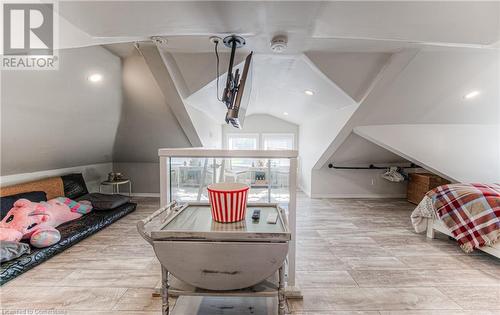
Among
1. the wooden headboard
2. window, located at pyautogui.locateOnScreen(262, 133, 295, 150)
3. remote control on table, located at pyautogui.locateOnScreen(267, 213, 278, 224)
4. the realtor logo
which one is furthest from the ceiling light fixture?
the wooden headboard

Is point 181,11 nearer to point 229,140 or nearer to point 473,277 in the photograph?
point 473,277

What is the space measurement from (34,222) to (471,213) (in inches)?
187

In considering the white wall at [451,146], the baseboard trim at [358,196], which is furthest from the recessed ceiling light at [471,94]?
the baseboard trim at [358,196]

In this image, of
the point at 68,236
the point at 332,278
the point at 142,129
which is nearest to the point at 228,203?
the point at 332,278

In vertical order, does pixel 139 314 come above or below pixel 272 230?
below

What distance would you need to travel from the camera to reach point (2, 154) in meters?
2.72

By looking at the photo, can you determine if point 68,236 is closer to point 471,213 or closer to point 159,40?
point 159,40

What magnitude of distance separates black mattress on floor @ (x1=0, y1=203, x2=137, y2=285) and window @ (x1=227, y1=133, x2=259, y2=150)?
3760 millimetres

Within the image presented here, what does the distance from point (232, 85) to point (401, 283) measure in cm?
226

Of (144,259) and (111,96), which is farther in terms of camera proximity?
(111,96)

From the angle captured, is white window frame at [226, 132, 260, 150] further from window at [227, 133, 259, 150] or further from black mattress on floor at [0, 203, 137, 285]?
black mattress on floor at [0, 203, 137, 285]

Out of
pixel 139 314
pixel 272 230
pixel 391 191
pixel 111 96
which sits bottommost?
pixel 139 314

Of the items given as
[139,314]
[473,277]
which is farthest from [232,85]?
[473,277]

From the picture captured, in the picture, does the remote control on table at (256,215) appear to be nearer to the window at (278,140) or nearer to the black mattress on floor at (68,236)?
the black mattress on floor at (68,236)
